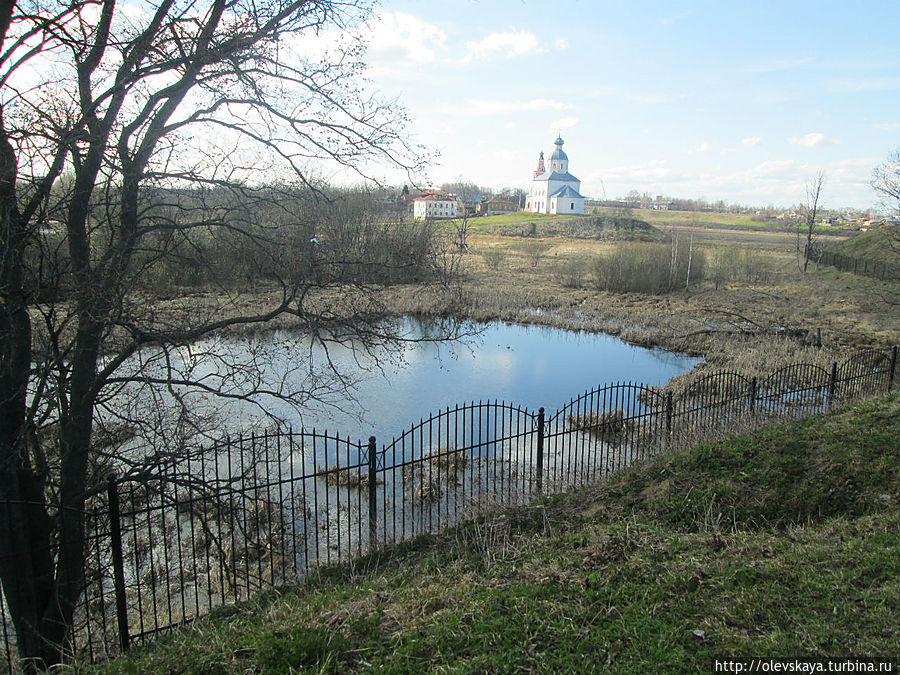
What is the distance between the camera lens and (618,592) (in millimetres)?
4195

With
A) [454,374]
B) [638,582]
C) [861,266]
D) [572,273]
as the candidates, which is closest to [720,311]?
[572,273]

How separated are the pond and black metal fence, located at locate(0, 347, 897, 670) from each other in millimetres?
1074

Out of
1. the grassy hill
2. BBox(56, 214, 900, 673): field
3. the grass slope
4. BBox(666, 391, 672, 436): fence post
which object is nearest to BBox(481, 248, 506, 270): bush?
the grassy hill

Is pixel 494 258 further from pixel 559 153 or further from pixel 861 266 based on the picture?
pixel 559 153

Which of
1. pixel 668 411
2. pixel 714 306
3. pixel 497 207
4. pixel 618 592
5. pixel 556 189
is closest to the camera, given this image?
pixel 618 592

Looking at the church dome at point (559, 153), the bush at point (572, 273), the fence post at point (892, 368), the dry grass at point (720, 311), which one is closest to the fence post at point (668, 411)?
the dry grass at point (720, 311)

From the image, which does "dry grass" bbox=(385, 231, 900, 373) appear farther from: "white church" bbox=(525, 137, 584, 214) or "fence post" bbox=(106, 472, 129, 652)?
"white church" bbox=(525, 137, 584, 214)

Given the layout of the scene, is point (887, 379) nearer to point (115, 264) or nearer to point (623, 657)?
point (623, 657)

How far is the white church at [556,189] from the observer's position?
319ft

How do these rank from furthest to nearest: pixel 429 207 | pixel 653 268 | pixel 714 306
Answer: pixel 653 268 → pixel 714 306 → pixel 429 207

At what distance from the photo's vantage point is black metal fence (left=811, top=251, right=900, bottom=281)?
3012cm

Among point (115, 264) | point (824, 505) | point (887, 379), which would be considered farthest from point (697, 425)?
point (115, 264)

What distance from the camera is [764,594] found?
4.05 m

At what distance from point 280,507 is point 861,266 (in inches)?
1546
